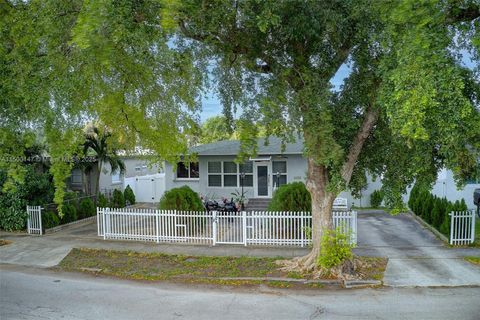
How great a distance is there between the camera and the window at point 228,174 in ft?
71.7

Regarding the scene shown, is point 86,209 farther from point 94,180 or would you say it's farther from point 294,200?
point 294,200

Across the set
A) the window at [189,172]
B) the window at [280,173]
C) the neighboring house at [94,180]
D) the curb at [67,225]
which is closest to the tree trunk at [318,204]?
the curb at [67,225]

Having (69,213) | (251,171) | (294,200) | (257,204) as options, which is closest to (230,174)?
(251,171)

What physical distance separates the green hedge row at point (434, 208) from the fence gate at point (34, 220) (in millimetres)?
13041

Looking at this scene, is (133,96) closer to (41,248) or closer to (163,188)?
(41,248)

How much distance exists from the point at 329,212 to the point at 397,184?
1780mm

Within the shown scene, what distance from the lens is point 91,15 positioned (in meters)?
7.12

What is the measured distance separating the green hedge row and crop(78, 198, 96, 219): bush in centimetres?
1386

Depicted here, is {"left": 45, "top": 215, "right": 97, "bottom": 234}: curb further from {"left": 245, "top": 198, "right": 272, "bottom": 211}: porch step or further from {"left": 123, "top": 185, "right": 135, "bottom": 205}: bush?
{"left": 245, "top": 198, "right": 272, "bottom": 211}: porch step

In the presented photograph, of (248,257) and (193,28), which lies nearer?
(193,28)

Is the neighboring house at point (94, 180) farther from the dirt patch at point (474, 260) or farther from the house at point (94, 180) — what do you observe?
the dirt patch at point (474, 260)

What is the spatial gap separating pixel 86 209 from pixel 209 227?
7.21 meters

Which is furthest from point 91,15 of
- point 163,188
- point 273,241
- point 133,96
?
point 163,188

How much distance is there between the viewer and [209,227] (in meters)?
15.4
